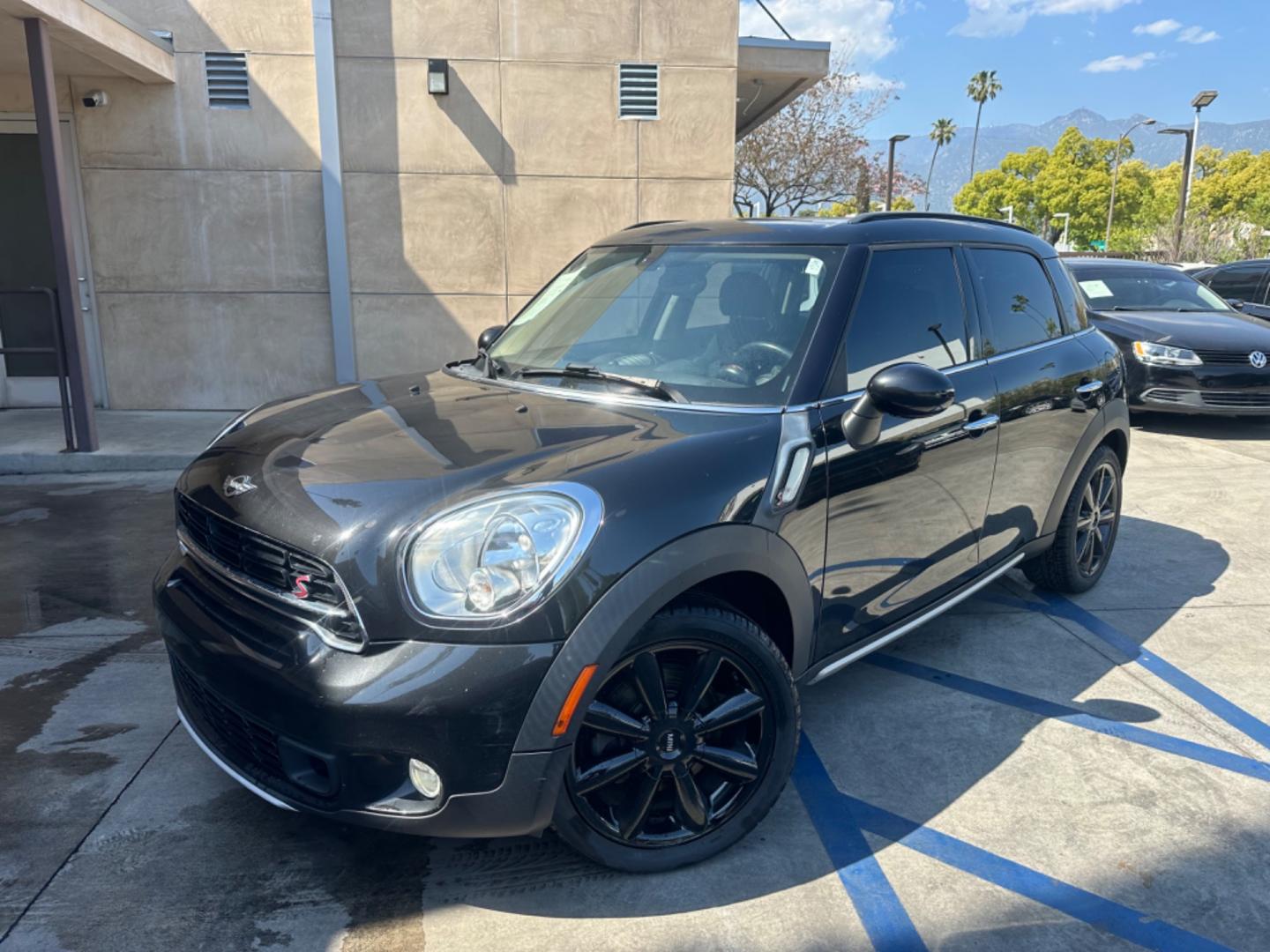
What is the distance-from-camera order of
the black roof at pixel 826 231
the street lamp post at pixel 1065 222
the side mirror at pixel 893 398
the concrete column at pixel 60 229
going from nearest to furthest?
the side mirror at pixel 893 398, the black roof at pixel 826 231, the concrete column at pixel 60 229, the street lamp post at pixel 1065 222

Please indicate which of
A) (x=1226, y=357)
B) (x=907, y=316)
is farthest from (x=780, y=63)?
(x=907, y=316)

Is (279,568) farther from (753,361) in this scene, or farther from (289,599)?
(753,361)

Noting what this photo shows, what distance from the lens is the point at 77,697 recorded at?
354 cm

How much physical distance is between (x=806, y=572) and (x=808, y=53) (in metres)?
8.64

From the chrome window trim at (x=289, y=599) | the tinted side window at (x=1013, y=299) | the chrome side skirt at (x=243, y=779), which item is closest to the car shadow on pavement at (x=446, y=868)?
the chrome side skirt at (x=243, y=779)

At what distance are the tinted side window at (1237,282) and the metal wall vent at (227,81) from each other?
1254 centimetres

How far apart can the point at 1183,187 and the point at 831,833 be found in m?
30.0

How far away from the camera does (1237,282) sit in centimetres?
1292

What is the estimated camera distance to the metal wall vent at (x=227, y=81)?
8.91 meters

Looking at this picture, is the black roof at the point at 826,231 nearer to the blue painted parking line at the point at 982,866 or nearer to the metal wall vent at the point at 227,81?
the blue painted parking line at the point at 982,866

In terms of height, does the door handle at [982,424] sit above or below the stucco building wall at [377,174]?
below

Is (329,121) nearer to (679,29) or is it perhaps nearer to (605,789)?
(679,29)

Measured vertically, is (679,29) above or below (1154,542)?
above

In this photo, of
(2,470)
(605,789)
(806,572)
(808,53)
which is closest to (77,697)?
(605,789)
